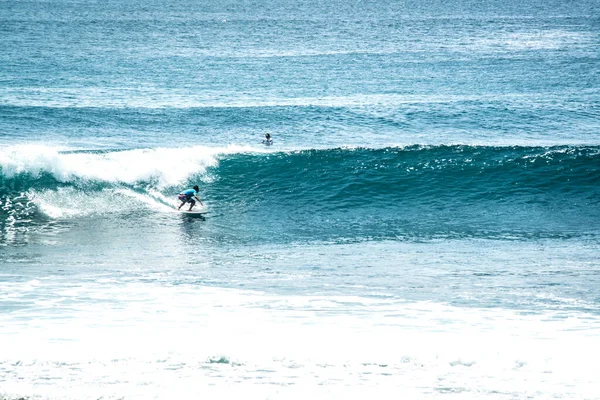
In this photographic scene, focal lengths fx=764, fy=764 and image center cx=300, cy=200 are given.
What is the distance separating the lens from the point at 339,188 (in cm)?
2466

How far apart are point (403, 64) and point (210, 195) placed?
3428cm

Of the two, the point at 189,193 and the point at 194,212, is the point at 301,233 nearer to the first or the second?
the point at 194,212

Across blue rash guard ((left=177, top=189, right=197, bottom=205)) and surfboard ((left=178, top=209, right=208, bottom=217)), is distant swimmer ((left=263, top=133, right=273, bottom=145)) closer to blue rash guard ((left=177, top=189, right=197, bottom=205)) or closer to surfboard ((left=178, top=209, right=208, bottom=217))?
surfboard ((left=178, top=209, right=208, bottom=217))

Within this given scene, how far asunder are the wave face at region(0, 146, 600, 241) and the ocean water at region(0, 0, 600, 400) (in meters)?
0.10

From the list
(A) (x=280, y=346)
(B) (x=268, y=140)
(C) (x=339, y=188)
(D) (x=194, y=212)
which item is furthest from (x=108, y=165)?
(A) (x=280, y=346)

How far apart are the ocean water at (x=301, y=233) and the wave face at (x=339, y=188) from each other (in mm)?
101

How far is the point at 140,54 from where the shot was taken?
62.9 m

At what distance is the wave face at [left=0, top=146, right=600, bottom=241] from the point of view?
70.3 ft

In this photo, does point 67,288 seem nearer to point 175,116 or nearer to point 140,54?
point 175,116

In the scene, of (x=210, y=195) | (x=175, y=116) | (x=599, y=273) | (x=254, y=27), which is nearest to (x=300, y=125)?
(x=175, y=116)

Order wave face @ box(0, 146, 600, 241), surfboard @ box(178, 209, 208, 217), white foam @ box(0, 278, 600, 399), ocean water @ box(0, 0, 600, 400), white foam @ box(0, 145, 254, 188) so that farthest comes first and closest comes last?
white foam @ box(0, 145, 254, 188) < surfboard @ box(178, 209, 208, 217) < wave face @ box(0, 146, 600, 241) < ocean water @ box(0, 0, 600, 400) < white foam @ box(0, 278, 600, 399)

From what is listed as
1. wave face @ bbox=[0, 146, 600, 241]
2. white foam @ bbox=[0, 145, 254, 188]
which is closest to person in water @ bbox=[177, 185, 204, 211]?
wave face @ bbox=[0, 146, 600, 241]

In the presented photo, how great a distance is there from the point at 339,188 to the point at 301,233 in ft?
14.1

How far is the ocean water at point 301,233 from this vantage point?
38.9 feet
